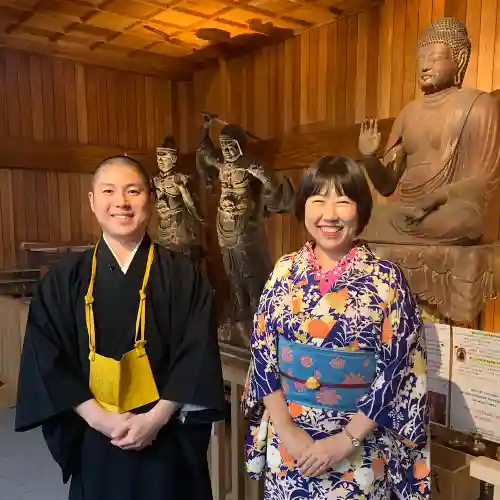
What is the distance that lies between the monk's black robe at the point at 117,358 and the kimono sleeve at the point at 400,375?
384 mm

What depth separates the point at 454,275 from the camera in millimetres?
1718

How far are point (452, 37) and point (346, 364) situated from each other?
142cm

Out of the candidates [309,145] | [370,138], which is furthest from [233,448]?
[309,145]

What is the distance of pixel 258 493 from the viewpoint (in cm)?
169

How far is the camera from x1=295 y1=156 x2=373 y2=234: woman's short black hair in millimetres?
1037

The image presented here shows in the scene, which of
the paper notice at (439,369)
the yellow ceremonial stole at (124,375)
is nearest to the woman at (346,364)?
the yellow ceremonial stole at (124,375)

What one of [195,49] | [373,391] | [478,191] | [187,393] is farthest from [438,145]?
[195,49]

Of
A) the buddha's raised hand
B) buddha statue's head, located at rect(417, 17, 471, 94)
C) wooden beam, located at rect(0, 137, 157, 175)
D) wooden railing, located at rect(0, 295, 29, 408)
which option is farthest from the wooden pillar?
wooden beam, located at rect(0, 137, 157, 175)

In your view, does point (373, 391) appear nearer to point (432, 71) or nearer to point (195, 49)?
point (432, 71)

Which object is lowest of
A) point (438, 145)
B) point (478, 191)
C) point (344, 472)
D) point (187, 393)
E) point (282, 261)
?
point (344, 472)

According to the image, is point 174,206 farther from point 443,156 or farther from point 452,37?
point 452,37

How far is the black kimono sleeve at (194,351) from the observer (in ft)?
3.81

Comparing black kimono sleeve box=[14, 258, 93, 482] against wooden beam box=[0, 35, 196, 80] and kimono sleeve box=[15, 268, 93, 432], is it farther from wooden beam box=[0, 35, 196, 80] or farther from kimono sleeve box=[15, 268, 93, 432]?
wooden beam box=[0, 35, 196, 80]

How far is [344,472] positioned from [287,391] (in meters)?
0.20
